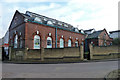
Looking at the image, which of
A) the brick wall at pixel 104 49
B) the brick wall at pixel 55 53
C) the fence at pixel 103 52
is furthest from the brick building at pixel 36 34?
the brick wall at pixel 104 49

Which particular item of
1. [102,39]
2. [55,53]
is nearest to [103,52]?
[55,53]

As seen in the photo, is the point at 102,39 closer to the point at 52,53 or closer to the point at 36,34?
the point at 52,53

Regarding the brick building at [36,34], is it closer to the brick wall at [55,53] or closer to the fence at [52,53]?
the fence at [52,53]

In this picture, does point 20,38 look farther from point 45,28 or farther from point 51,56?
point 51,56

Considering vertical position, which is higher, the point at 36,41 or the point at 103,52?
the point at 36,41

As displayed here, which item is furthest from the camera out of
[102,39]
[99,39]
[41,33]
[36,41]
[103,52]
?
[102,39]

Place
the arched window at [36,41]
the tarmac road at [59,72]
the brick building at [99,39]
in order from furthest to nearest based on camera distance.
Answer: the brick building at [99,39], the arched window at [36,41], the tarmac road at [59,72]

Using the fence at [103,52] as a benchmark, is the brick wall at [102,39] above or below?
above

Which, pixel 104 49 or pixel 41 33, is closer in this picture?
pixel 104 49

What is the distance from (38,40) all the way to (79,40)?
15.2 m

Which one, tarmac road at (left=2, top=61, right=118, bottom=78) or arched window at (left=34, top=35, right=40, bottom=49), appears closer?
tarmac road at (left=2, top=61, right=118, bottom=78)

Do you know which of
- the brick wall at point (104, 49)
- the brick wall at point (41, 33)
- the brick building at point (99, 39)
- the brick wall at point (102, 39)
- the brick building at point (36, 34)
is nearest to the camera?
the brick wall at point (104, 49)

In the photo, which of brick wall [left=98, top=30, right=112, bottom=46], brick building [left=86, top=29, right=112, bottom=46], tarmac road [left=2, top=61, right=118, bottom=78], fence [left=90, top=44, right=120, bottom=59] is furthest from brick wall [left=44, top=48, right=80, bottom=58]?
brick wall [left=98, top=30, right=112, bottom=46]

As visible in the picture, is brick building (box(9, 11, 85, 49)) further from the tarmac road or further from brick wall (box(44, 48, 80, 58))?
the tarmac road
